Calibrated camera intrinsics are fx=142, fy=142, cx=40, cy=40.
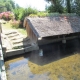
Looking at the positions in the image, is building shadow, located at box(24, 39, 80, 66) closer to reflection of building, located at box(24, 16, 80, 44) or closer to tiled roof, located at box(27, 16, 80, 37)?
reflection of building, located at box(24, 16, 80, 44)

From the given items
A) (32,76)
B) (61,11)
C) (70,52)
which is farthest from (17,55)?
(61,11)

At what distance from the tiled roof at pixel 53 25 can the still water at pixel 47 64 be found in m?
1.81

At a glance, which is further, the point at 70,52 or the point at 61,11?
the point at 61,11

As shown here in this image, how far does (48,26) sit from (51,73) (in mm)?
5846

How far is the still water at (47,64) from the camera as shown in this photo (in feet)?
30.2

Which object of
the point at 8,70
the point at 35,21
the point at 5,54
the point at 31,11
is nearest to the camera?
the point at 8,70

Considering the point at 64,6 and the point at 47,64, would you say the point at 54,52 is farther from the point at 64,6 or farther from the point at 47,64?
the point at 64,6

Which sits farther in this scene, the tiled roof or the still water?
the tiled roof

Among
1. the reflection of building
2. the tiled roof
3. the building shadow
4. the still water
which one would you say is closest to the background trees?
the reflection of building

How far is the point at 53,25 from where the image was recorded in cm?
1444

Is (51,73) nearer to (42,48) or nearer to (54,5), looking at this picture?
(42,48)

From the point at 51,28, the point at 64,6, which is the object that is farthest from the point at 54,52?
the point at 64,6

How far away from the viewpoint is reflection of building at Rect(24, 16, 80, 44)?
1320cm

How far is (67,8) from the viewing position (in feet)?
74.5
